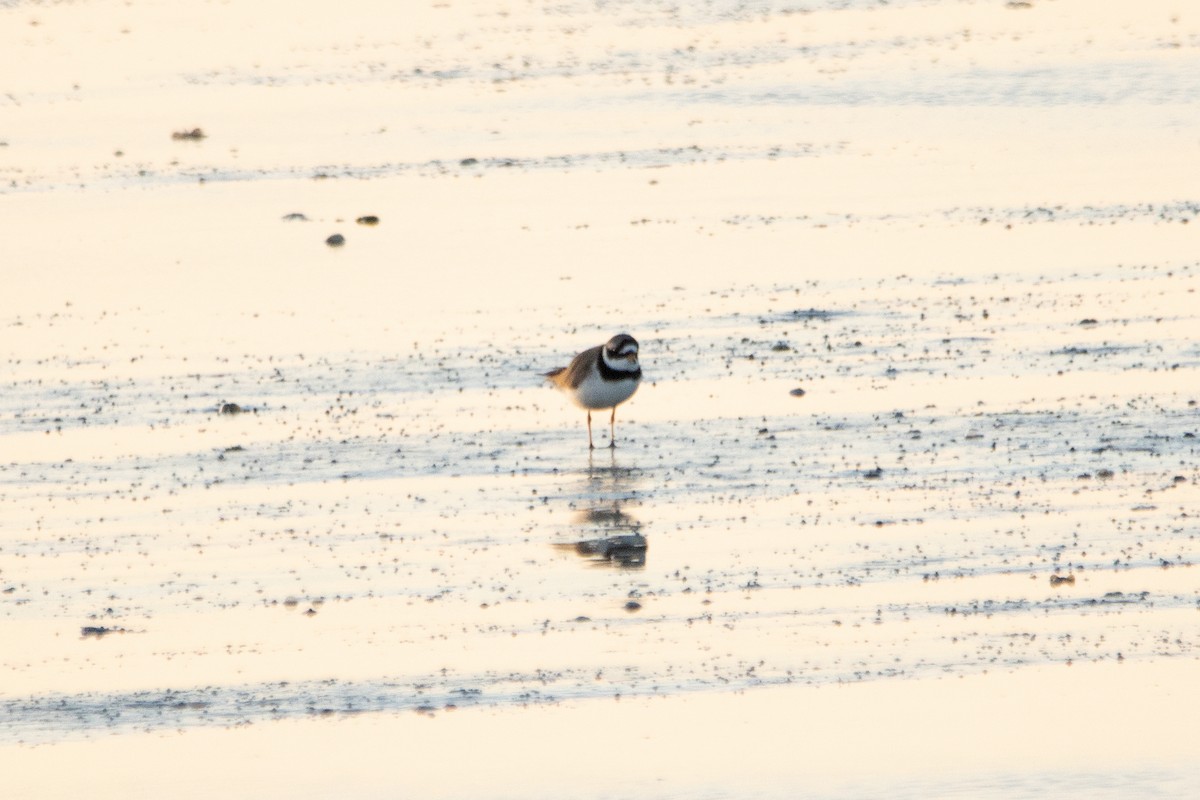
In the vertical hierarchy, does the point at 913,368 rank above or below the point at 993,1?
below

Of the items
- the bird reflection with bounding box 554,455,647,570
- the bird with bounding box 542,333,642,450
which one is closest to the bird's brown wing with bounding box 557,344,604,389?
the bird with bounding box 542,333,642,450

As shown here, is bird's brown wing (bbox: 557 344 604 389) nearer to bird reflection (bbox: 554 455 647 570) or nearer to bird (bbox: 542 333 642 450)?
bird (bbox: 542 333 642 450)

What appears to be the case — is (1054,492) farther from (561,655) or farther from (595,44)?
(595,44)

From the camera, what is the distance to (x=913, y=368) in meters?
13.6

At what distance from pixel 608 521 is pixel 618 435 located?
1988 mm

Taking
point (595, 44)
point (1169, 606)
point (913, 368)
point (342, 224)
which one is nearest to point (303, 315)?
point (342, 224)

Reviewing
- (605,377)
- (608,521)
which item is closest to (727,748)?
(608,521)

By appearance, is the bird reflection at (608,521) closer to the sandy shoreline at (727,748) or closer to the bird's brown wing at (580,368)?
the bird's brown wing at (580,368)

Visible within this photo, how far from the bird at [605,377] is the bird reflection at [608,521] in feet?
1.58

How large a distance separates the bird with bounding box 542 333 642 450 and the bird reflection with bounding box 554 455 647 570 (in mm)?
481

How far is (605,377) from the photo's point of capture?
1281 centimetres

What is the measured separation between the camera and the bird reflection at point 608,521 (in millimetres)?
10406

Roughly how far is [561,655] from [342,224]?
10.7 m

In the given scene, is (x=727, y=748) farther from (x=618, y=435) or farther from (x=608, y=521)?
(x=618, y=435)
